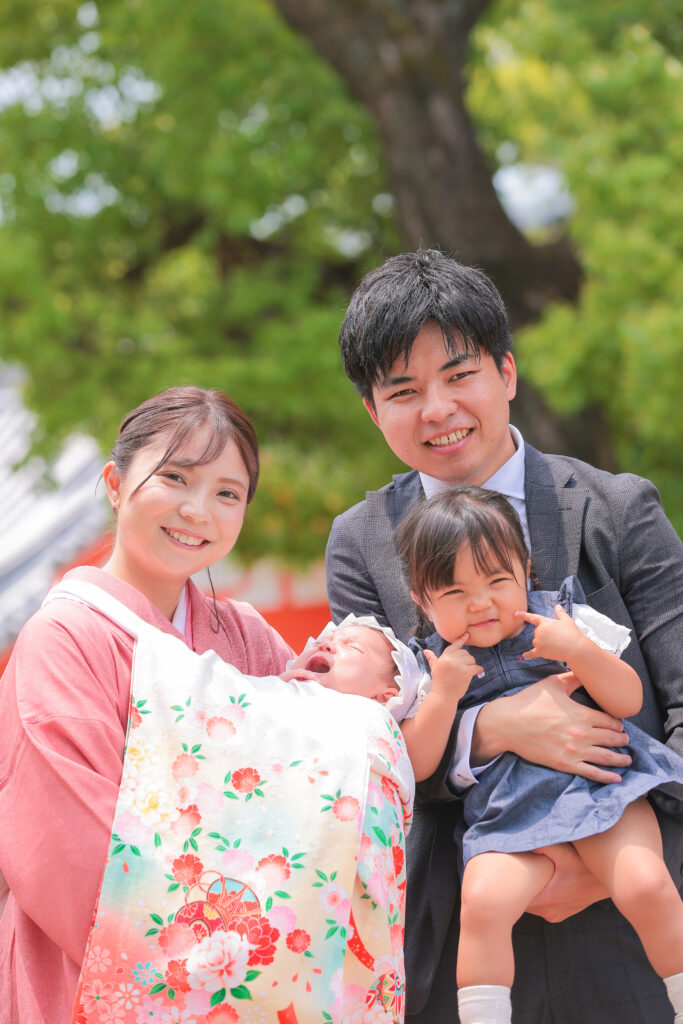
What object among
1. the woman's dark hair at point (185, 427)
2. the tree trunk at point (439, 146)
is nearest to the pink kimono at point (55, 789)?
the woman's dark hair at point (185, 427)

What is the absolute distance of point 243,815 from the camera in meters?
1.85

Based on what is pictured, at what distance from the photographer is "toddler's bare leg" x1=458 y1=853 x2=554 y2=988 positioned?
196cm

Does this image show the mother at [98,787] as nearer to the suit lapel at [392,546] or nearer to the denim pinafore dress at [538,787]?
the denim pinafore dress at [538,787]

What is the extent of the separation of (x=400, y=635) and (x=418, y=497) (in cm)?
32

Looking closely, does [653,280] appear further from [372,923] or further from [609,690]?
[372,923]

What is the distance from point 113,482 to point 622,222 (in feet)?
15.3

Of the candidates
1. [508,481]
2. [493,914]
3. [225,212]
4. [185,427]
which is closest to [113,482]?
[185,427]

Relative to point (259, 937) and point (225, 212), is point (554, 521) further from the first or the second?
point (225, 212)

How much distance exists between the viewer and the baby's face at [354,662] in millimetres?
2193

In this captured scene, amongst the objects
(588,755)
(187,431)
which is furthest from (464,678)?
(187,431)

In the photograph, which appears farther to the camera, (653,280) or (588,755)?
(653,280)

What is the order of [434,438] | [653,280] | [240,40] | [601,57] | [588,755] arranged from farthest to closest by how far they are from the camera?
[240,40] → [601,57] → [653,280] → [434,438] → [588,755]

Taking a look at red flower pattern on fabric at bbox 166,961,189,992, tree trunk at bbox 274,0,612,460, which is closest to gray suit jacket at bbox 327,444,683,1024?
red flower pattern on fabric at bbox 166,961,189,992

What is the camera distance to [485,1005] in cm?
194
